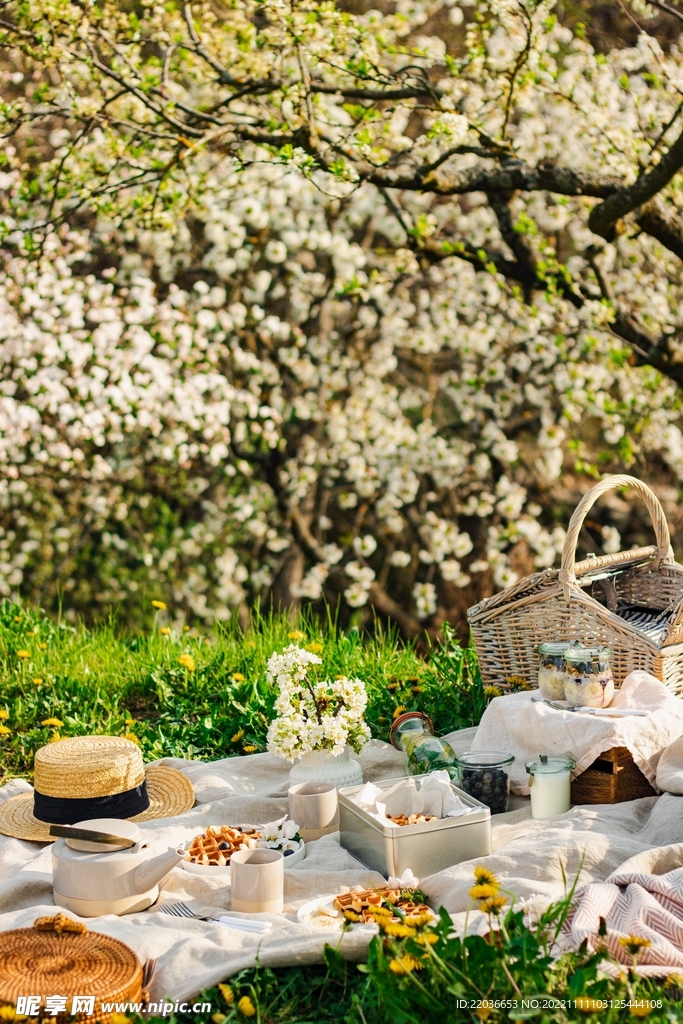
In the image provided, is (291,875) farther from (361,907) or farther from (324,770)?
(324,770)

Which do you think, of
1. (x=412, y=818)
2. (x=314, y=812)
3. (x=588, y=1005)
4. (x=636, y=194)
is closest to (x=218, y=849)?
(x=314, y=812)

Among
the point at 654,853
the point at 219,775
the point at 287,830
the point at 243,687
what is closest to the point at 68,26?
the point at 243,687

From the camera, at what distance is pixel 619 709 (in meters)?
3.14

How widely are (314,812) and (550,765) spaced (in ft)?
2.11

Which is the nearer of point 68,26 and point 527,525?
point 68,26

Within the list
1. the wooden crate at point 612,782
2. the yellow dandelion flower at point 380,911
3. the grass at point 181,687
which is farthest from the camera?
the grass at point 181,687

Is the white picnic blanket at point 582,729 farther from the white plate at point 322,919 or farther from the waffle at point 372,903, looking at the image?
the white plate at point 322,919

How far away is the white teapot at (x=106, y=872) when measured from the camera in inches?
94.7

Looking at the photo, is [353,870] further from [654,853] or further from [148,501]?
[148,501]

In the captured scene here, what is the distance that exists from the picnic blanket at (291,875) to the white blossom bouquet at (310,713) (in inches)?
9.4

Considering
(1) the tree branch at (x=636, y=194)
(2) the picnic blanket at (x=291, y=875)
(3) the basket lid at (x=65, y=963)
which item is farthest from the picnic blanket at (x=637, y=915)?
(1) the tree branch at (x=636, y=194)

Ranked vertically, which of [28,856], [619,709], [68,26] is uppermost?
[68,26]

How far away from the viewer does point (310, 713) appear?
313 cm

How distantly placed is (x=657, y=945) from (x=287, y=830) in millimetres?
1041
